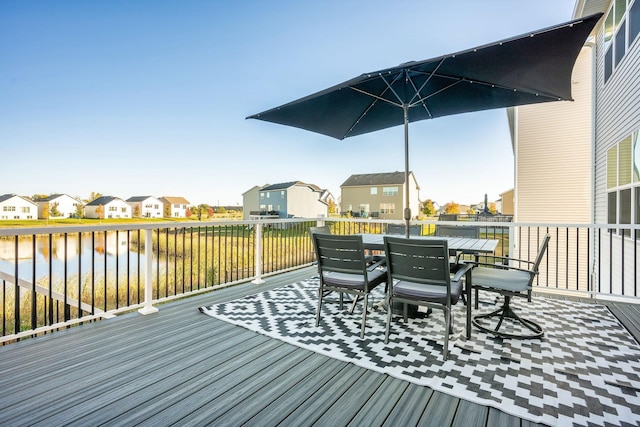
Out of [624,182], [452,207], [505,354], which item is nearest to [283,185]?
[452,207]

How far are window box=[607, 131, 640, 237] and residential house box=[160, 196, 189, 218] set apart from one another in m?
23.0

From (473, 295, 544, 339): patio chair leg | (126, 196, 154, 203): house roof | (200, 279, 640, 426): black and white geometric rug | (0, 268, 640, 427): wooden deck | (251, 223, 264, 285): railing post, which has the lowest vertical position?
(0, 268, 640, 427): wooden deck

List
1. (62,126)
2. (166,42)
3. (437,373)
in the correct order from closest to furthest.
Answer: (437,373) < (166,42) < (62,126)

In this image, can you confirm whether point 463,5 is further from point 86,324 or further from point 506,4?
point 86,324

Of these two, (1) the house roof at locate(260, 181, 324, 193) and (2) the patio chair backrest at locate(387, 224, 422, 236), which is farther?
(1) the house roof at locate(260, 181, 324, 193)

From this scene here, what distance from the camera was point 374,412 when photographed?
6.05ft

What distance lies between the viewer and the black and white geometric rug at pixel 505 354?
6.31 feet

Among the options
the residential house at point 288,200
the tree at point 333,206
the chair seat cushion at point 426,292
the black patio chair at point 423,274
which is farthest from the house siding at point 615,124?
the tree at point 333,206

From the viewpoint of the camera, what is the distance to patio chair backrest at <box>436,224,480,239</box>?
4379 mm

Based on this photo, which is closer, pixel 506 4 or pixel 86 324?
pixel 86 324

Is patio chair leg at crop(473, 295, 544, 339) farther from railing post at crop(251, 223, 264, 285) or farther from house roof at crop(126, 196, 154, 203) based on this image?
house roof at crop(126, 196, 154, 203)

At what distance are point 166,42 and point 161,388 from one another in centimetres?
1784

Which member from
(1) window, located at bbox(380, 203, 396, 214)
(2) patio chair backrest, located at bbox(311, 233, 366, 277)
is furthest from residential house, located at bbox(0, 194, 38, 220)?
(1) window, located at bbox(380, 203, 396, 214)

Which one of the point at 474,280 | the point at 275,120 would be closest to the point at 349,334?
the point at 474,280
